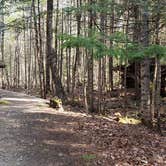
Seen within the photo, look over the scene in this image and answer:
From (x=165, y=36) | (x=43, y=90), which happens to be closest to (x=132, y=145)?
(x=165, y=36)

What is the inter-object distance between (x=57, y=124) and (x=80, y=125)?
2.37 feet

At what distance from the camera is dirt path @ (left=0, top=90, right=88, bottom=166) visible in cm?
964

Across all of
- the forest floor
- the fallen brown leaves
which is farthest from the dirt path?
the fallen brown leaves

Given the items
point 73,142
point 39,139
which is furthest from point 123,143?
point 39,139

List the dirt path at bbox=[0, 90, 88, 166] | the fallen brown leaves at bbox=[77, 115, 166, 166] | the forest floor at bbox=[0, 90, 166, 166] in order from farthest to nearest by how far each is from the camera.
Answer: the fallen brown leaves at bbox=[77, 115, 166, 166] → the forest floor at bbox=[0, 90, 166, 166] → the dirt path at bbox=[0, 90, 88, 166]

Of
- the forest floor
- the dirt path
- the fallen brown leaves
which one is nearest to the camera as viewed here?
the dirt path

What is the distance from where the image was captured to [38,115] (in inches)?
563

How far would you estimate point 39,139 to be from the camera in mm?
11133

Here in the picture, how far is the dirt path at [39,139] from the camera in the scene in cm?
964

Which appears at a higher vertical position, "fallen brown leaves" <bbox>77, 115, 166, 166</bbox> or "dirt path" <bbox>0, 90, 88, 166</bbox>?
"dirt path" <bbox>0, 90, 88, 166</bbox>

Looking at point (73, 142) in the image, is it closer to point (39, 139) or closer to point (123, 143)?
point (39, 139)

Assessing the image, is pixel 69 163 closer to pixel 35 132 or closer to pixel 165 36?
pixel 35 132

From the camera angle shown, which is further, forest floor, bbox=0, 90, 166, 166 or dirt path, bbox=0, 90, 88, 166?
Result: forest floor, bbox=0, 90, 166, 166

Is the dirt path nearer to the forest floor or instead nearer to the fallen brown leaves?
the forest floor
